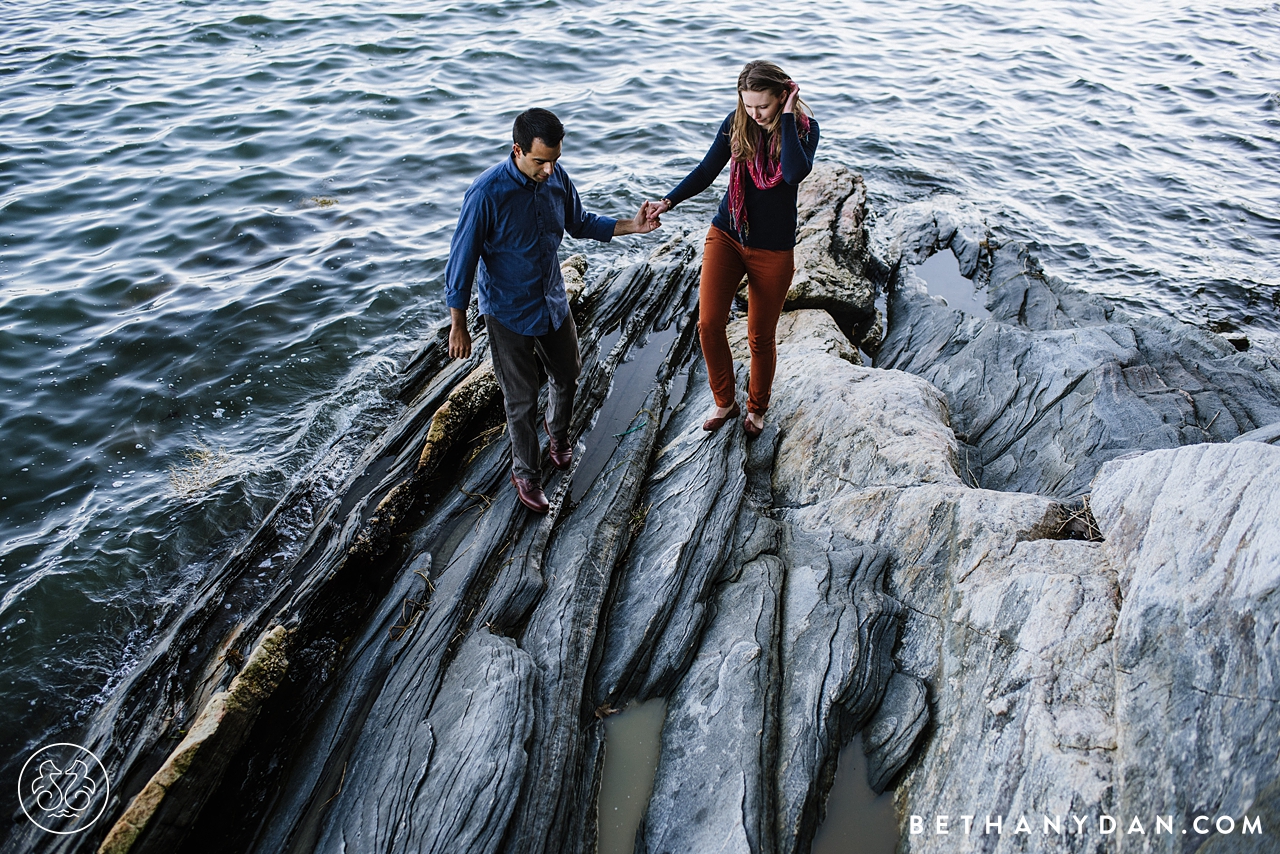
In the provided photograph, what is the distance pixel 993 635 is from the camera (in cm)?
440

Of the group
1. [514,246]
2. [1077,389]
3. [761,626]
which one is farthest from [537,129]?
[1077,389]

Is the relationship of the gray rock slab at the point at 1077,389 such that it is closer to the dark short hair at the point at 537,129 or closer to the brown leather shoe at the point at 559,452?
the brown leather shoe at the point at 559,452

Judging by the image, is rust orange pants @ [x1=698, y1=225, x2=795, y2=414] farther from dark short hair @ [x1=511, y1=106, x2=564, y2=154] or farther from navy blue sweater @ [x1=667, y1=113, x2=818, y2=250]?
dark short hair @ [x1=511, y1=106, x2=564, y2=154]

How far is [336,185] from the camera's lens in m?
12.6

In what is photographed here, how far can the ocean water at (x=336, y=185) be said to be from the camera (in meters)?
7.21

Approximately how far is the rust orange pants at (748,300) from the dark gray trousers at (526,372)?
46.5 inches

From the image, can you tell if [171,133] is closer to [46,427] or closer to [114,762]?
[46,427]

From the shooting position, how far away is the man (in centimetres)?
487

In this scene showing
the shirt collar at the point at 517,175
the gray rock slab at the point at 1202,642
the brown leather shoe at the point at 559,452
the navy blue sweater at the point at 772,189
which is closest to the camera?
the gray rock slab at the point at 1202,642

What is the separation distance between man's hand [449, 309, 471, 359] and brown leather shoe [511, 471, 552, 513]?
1224mm

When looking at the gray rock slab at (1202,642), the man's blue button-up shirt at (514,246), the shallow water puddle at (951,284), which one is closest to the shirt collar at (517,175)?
the man's blue button-up shirt at (514,246)

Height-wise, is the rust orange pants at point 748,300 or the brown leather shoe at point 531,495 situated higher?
the rust orange pants at point 748,300

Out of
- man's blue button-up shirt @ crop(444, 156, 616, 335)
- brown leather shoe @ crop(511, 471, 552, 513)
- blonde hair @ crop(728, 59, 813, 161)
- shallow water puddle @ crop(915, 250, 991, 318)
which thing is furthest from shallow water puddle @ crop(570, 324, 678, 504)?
shallow water puddle @ crop(915, 250, 991, 318)

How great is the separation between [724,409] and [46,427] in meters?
7.50
